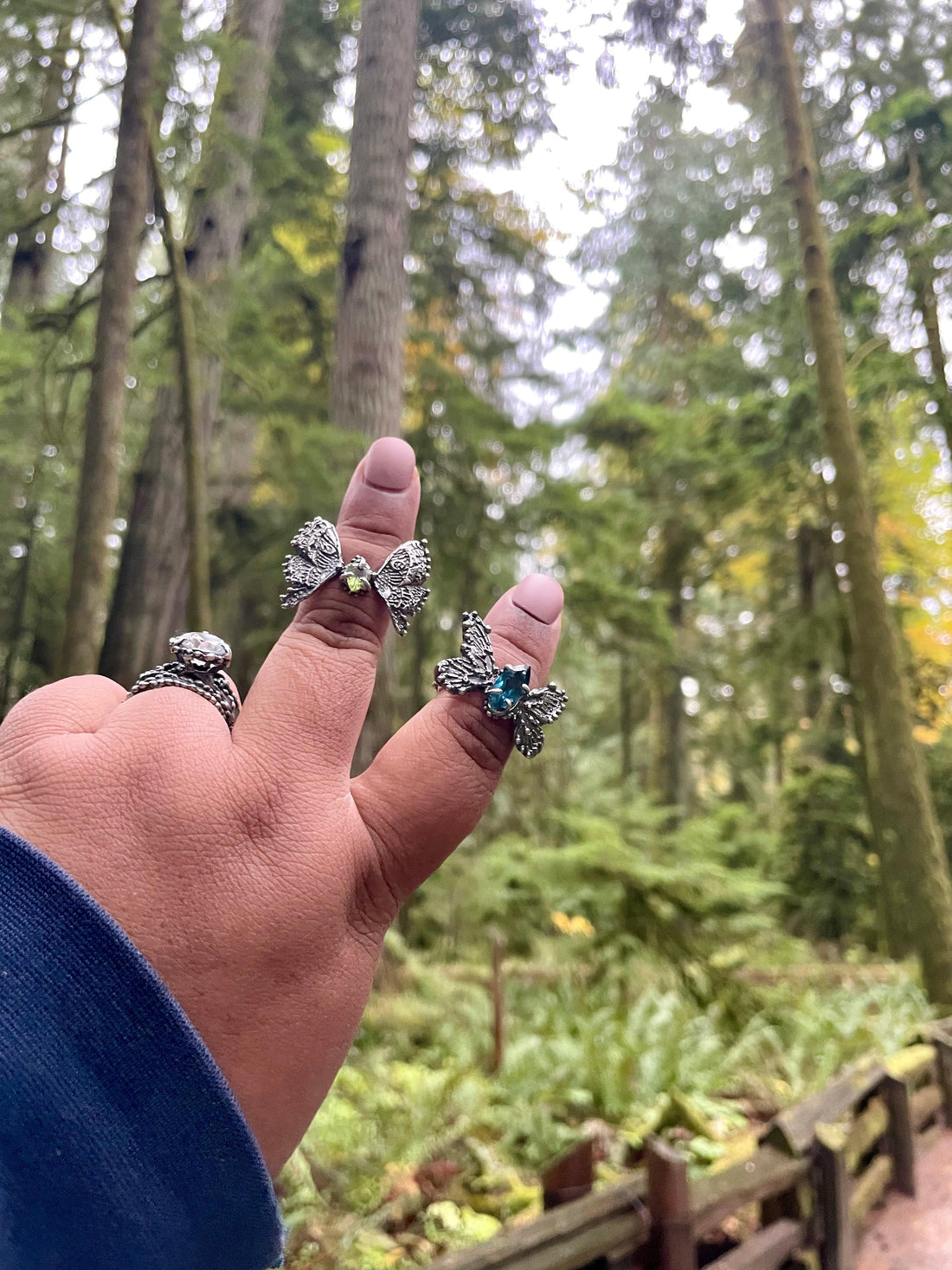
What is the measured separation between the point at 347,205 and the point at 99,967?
14.8 feet

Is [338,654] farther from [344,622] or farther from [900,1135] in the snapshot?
[900,1135]

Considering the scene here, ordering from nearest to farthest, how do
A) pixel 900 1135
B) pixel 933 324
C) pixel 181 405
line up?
1. pixel 181 405
2. pixel 900 1135
3. pixel 933 324

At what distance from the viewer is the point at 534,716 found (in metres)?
0.95

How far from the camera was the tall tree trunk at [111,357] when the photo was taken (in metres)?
2.21

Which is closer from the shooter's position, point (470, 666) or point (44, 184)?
point (470, 666)

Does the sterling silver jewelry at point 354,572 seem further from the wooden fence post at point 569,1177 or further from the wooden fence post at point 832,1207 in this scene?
the wooden fence post at point 832,1207

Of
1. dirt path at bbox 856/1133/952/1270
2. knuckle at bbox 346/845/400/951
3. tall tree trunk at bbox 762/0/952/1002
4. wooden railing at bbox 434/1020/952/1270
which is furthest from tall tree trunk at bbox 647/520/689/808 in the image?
knuckle at bbox 346/845/400/951

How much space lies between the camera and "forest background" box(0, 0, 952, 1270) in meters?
2.87

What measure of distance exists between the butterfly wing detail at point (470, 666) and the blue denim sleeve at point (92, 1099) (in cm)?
42

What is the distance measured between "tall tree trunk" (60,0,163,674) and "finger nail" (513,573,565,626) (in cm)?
158

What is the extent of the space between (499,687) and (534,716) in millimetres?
62

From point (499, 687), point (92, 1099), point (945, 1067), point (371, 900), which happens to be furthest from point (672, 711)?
point (92, 1099)

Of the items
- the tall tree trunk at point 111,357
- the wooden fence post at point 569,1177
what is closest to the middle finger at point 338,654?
the tall tree trunk at point 111,357

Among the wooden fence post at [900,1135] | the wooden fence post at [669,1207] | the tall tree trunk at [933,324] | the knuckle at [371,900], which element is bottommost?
the wooden fence post at [900,1135]
